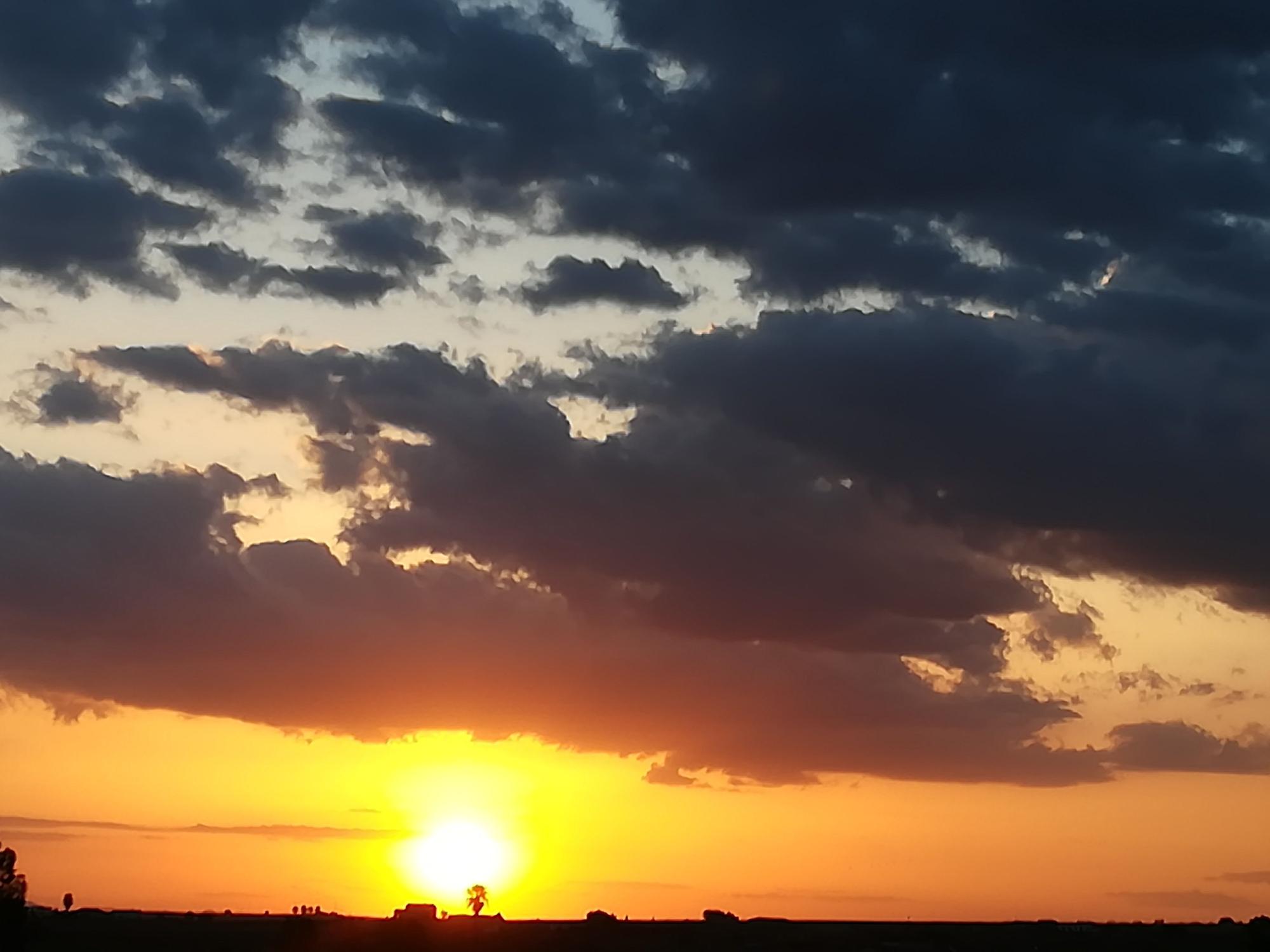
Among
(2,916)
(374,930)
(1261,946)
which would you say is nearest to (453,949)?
(374,930)

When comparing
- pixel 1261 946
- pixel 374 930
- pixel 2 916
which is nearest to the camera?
pixel 2 916

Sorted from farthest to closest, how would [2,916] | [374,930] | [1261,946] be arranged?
[374,930]
[1261,946]
[2,916]

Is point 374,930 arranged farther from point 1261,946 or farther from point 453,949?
point 1261,946

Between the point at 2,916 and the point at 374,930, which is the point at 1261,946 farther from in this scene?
the point at 2,916

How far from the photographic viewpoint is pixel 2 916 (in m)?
150

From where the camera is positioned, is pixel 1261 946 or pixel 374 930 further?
pixel 374 930

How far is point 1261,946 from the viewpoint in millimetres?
172750

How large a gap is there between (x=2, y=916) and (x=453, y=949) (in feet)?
192

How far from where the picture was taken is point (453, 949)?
197125mm

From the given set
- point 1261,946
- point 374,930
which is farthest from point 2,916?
point 1261,946

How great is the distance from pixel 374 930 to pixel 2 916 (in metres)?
52.7

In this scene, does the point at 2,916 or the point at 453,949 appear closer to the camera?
the point at 2,916

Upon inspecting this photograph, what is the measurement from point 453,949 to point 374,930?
8.73m

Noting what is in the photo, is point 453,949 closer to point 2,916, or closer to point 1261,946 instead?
point 2,916
